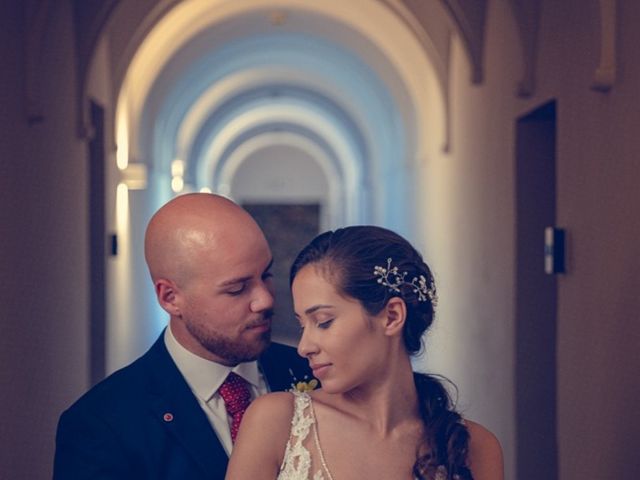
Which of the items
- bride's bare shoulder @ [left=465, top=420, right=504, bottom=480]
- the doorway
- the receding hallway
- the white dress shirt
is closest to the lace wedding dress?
bride's bare shoulder @ [left=465, top=420, right=504, bottom=480]

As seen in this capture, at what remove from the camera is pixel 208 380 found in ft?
11.4

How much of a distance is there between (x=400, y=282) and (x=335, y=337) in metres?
0.25

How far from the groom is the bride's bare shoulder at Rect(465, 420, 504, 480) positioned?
740mm

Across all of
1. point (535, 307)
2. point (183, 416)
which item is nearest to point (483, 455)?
point (183, 416)

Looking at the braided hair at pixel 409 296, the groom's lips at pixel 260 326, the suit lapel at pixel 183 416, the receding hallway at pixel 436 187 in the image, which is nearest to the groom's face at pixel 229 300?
the groom's lips at pixel 260 326

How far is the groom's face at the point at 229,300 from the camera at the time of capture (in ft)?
11.2

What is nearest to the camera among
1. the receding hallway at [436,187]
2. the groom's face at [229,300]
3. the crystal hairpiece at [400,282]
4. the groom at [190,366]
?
the crystal hairpiece at [400,282]

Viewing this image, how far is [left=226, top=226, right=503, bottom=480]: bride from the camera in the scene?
292 cm

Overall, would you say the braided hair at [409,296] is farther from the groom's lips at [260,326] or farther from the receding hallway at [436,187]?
the receding hallway at [436,187]

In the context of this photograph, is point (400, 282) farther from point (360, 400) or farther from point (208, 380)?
point (208, 380)

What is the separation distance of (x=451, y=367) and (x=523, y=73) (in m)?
4.30

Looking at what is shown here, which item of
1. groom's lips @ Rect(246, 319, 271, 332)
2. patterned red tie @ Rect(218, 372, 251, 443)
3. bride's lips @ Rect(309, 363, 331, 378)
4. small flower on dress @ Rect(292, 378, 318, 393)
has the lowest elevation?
patterned red tie @ Rect(218, 372, 251, 443)

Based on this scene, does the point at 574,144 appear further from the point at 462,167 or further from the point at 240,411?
the point at 462,167

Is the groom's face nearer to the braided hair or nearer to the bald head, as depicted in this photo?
the bald head
